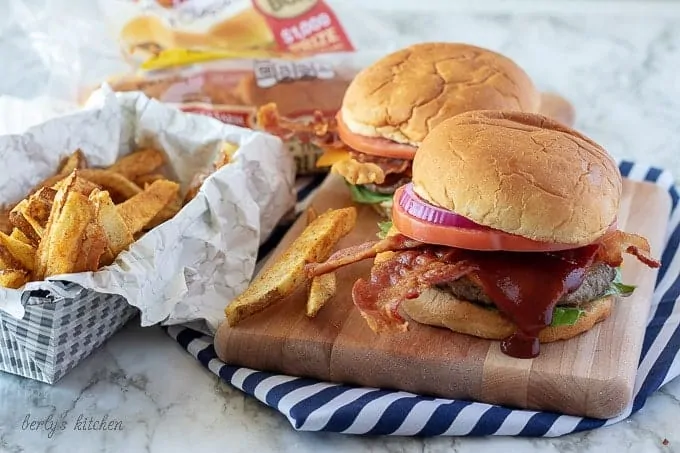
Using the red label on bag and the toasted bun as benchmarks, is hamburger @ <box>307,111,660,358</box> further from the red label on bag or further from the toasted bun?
the red label on bag

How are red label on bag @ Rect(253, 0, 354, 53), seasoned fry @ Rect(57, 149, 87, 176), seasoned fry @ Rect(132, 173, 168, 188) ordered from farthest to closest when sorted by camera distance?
red label on bag @ Rect(253, 0, 354, 53) → seasoned fry @ Rect(132, 173, 168, 188) → seasoned fry @ Rect(57, 149, 87, 176)

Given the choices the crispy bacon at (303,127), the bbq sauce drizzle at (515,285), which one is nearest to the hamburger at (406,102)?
the crispy bacon at (303,127)

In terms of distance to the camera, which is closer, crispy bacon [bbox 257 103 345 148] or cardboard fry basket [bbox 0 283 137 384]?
cardboard fry basket [bbox 0 283 137 384]

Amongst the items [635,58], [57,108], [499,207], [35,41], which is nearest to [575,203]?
[499,207]

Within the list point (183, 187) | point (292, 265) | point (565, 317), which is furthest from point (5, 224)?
point (565, 317)

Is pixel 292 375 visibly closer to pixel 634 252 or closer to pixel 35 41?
pixel 634 252

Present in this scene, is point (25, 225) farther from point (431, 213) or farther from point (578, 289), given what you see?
point (578, 289)

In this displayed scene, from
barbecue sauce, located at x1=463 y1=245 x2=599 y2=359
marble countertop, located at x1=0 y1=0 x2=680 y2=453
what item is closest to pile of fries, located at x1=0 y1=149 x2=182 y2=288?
marble countertop, located at x1=0 y1=0 x2=680 y2=453
